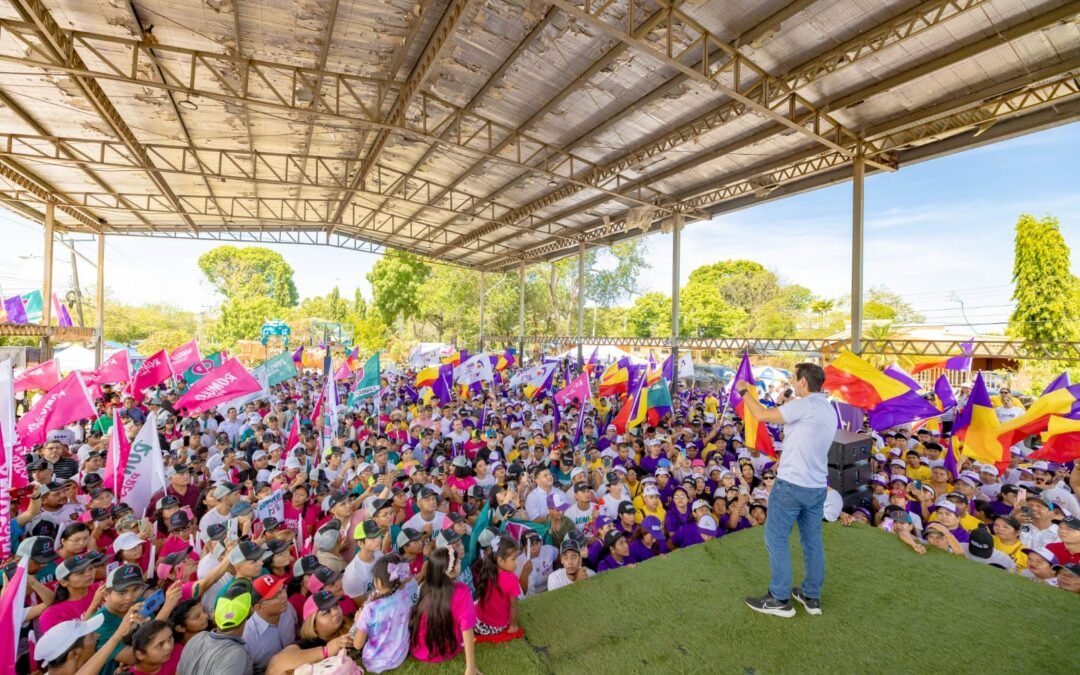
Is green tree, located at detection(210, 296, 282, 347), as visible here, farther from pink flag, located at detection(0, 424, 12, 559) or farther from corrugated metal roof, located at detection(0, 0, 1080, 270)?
pink flag, located at detection(0, 424, 12, 559)

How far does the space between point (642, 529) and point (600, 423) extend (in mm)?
7258

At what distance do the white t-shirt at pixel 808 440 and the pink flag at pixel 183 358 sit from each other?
12.4 m

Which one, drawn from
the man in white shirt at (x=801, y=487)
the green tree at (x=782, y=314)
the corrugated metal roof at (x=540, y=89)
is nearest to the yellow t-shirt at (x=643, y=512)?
the man in white shirt at (x=801, y=487)

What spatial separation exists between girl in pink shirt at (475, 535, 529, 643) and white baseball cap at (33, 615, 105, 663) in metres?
2.18

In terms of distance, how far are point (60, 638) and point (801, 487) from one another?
422 cm

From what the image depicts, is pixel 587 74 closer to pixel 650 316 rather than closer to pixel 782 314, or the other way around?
pixel 782 314

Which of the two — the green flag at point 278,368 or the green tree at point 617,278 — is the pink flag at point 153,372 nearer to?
the green flag at point 278,368

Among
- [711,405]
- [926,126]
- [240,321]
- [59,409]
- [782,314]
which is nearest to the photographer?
[59,409]

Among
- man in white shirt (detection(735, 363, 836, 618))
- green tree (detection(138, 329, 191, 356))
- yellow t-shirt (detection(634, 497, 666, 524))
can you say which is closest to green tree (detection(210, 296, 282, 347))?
green tree (detection(138, 329, 191, 356))

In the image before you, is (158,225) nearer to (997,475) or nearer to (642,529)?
(642,529)

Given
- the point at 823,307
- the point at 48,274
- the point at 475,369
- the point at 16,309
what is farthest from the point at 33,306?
the point at 823,307

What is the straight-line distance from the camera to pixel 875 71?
890 centimetres

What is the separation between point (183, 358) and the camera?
455 inches

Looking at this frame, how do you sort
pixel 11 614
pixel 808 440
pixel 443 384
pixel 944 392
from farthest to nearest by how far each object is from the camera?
1. pixel 443 384
2. pixel 944 392
3. pixel 808 440
4. pixel 11 614
